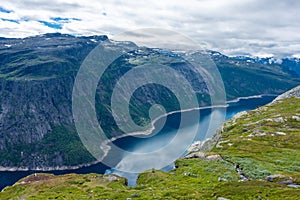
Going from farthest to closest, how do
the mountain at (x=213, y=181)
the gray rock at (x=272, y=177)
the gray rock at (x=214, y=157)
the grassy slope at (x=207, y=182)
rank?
the gray rock at (x=214, y=157) → the gray rock at (x=272, y=177) → the mountain at (x=213, y=181) → the grassy slope at (x=207, y=182)

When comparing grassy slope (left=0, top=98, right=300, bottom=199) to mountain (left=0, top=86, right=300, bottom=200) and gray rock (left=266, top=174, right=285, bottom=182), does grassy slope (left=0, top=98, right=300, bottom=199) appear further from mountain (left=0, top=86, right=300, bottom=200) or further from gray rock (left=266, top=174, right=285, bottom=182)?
gray rock (left=266, top=174, right=285, bottom=182)

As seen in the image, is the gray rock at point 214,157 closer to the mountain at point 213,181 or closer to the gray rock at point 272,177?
the mountain at point 213,181

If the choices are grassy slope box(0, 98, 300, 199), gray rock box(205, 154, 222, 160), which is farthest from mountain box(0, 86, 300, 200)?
gray rock box(205, 154, 222, 160)

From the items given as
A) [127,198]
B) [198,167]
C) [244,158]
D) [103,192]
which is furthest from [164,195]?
[244,158]

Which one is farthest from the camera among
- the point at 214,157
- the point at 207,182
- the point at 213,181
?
the point at 214,157

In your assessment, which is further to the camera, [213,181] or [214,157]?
[214,157]

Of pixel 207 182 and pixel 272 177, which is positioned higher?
pixel 272 177

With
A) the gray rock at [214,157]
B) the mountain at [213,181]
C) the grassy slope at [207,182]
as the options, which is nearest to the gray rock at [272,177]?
the mountain at [213,181]

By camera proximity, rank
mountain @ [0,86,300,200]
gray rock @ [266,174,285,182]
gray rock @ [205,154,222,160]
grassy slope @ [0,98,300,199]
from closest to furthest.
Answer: grassy slope @ [0,98,300,199], mountain @ [0,86,300,200], gray rock @ [266,174,285,182], gray rock @ [205,154,222,160]

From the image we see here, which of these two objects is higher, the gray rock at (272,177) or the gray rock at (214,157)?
the gray rock at (272,177)

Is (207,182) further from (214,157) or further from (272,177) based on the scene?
(214,157)

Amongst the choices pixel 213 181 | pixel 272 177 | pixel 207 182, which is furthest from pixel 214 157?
pixel 272 177

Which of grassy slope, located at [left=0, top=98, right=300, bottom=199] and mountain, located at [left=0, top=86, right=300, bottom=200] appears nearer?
grassy slope, located at [left=0, top=98, right=300, bottom=199]
